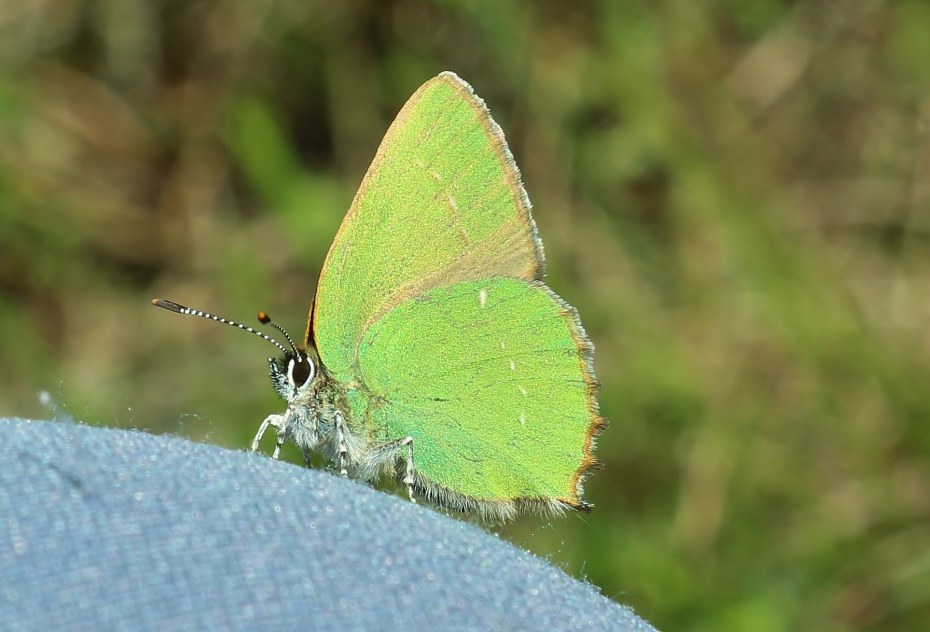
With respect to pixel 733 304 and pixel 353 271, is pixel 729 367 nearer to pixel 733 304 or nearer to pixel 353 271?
pixel 733 304

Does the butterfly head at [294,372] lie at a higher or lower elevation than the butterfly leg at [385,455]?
higher

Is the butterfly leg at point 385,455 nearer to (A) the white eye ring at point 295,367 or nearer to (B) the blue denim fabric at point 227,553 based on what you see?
(A) the white eye ring at point 295,367

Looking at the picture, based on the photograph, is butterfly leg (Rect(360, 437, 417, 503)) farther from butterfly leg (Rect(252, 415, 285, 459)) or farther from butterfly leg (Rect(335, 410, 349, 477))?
butterfly leg (Rect(252, 415, 285, 459))

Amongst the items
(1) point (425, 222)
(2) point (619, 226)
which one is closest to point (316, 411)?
(1) point (425, 222)

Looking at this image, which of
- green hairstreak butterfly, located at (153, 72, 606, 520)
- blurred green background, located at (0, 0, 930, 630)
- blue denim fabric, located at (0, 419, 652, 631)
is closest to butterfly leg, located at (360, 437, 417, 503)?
green hairstreak butterfly, located at (153, 72, 606, 520)

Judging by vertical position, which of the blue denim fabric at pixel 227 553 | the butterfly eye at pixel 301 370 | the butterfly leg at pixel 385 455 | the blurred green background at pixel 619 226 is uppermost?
the blurred green background at pixel 619 226

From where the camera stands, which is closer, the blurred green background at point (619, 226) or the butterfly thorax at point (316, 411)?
the butterfly thorax at point (316, 411)

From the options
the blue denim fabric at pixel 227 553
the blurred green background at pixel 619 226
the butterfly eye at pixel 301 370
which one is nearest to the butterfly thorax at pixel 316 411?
the butterfly eye at pixel 301 370

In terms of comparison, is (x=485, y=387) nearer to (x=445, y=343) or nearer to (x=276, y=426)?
(x=445, y=343)
